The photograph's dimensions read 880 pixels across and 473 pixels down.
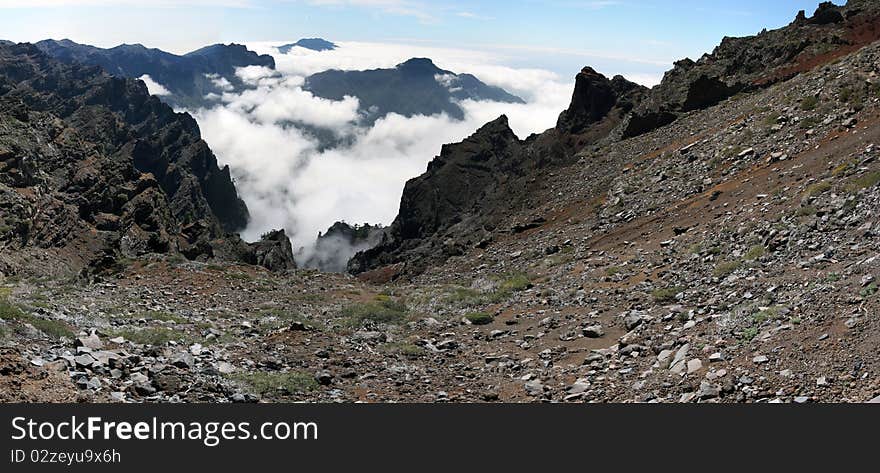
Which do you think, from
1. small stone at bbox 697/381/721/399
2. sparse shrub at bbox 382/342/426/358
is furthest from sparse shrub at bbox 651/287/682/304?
small stone at bbox 697/381/721/399

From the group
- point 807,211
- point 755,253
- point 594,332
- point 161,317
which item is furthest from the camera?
point 161,317

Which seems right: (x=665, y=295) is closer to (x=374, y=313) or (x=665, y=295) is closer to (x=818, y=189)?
(x=818, y=189)

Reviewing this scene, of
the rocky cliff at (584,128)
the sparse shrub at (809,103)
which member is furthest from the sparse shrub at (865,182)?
the rocky cliff at (584,128)

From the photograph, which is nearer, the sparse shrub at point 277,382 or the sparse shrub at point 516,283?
the sparse shrub at point 277,382

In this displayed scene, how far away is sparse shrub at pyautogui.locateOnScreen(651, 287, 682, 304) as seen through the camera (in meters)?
19.7

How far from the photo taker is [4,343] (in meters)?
14.2

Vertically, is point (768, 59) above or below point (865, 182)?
above

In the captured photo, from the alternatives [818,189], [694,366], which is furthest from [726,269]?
[694,366]

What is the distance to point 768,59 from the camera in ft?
185

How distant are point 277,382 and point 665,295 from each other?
12.4 metres

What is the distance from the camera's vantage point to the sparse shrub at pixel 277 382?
15245 millimetres

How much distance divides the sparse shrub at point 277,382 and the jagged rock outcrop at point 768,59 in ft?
150

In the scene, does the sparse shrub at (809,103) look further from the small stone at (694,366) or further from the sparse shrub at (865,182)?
the small stone at (694,366)

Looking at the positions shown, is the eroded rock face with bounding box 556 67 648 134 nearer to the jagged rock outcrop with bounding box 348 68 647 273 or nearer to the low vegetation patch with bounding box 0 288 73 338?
A: the jagged rock outcrop with bounding box 348 68 647 273
